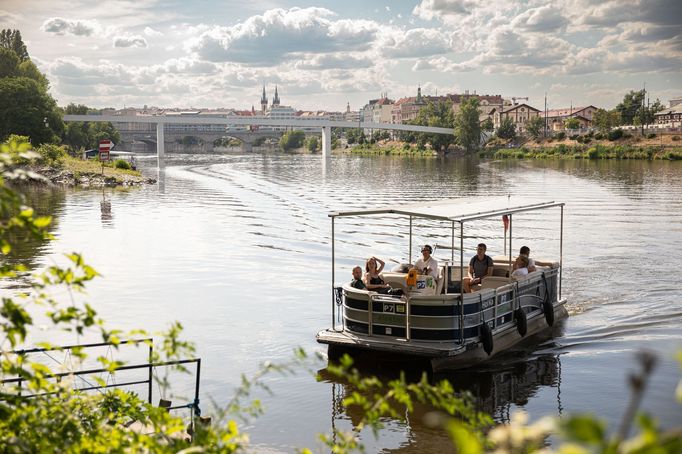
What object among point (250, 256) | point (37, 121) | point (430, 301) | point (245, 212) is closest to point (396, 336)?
point (430, 301)

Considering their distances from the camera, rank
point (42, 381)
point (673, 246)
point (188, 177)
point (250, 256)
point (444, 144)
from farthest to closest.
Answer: point (444, 144)
point (188, 177)
point (673, 246)
point (250, 256)
point (42, 381)

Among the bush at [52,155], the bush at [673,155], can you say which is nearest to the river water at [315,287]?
the bush at [52,155]

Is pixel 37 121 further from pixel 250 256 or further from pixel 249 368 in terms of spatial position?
pixel 249 368

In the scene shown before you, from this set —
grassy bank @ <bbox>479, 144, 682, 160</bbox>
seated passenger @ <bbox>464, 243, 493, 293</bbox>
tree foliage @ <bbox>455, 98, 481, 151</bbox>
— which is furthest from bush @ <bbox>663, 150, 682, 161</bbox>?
seated passenger @ <bbox>464, 243, 493, 293</bbox>

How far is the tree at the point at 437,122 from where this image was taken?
539ft

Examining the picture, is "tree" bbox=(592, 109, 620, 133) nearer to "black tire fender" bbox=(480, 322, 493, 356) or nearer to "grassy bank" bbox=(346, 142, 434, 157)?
"grassy bank" bbox=(346, 142, 434, 157)

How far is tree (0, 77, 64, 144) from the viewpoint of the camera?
8262 cm

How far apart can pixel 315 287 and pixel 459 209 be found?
845 cm

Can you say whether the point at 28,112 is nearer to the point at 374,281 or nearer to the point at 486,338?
the point at 374,281

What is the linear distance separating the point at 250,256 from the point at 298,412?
16251 millimetres

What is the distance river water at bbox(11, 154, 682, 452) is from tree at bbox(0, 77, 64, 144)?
31.5m

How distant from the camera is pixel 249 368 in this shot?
16.0m

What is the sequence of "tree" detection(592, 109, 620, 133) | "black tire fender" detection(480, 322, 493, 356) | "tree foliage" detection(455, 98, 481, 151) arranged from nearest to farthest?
1. "black tire fender" detection(480, 322, 493, 356)
2. "tree" detection(592, 109, 620, 133)
3. "tree foliage" detection(455, 98, 481, 151)

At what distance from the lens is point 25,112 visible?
83000mm
